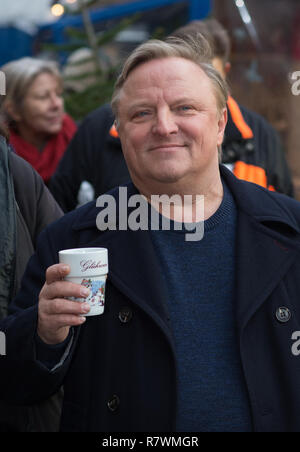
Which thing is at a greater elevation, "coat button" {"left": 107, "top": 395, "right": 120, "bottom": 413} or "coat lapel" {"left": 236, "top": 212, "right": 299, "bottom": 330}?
"coat lapel" {"left": 236, "top": 212, "right": 299, "bottom": 330}

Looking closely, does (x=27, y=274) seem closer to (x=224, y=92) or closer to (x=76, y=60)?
(x=224, y=92)

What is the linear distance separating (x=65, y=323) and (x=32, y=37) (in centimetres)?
771

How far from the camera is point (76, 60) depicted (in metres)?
5.86

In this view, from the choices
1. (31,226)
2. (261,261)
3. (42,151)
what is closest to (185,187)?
(261,261)

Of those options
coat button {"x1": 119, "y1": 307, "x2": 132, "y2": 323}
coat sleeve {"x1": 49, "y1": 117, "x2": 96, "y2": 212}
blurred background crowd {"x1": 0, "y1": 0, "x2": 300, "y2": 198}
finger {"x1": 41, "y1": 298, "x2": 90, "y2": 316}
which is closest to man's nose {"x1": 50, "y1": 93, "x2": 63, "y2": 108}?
blurred background crowd {"x1": 0, "y1": 0, "x2": 300, "y2": 198}

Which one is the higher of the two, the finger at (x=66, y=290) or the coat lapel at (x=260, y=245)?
the coat lapel at (x=260, y=245)

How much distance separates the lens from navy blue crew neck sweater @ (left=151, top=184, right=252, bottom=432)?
6.19 ft

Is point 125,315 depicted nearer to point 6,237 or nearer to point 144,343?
point 144,343

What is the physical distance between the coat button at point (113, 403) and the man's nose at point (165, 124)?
856 mm

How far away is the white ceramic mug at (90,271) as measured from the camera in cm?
174

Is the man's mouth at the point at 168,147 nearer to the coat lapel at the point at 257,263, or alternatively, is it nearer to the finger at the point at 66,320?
the coat lapel at the point at 257,263

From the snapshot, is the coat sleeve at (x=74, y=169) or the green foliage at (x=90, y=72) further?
the green foliage at (x=90, y=72)

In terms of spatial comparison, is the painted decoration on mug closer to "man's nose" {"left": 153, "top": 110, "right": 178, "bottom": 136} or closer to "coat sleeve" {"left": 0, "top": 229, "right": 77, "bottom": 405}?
"coat sleeve" {"left": 0, "top": 229, "right": 77, "bottom": 405}

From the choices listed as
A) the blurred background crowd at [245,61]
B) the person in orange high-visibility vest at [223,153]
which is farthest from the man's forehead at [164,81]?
the blurred background crowd at [245,61]
